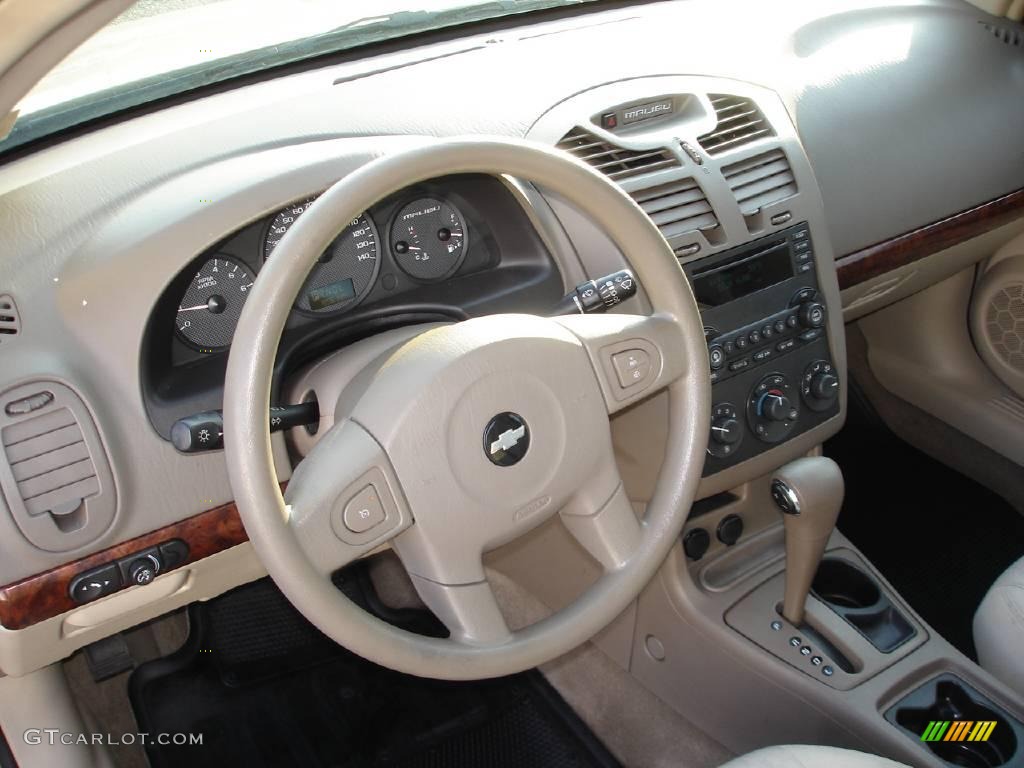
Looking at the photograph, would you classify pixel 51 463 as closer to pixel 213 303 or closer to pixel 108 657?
pixel 213 303

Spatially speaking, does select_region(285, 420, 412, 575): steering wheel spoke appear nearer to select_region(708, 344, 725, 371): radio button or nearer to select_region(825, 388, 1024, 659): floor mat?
select_region(708, 344, 725, 371): radio button

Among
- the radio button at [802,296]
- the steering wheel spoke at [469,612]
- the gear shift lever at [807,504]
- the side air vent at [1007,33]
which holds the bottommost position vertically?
the gear shift lever at [807,504]

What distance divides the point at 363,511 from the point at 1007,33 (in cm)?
199

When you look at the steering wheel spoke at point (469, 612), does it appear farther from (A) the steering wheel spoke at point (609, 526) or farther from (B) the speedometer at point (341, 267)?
(B) the speedometer at point (341, 267)

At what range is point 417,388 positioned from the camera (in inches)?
47.8

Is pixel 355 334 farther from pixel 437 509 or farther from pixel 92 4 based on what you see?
pixel 92 4

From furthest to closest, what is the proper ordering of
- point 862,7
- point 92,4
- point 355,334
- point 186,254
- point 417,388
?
point 862,7, point 355,334, point 186,254, point 417,388, point 92,4

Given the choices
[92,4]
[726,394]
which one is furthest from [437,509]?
[726,394]

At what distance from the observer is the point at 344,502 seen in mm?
1179

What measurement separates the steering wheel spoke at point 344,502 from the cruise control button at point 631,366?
0.33m

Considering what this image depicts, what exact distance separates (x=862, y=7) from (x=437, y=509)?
5.43 feet

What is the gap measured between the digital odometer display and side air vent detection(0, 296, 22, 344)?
38 centimetres

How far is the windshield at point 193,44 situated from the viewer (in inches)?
64.6

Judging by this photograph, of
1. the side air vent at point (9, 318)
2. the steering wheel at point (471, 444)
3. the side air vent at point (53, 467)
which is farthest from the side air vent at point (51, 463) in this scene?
the steering wheel at point (471, 444)
